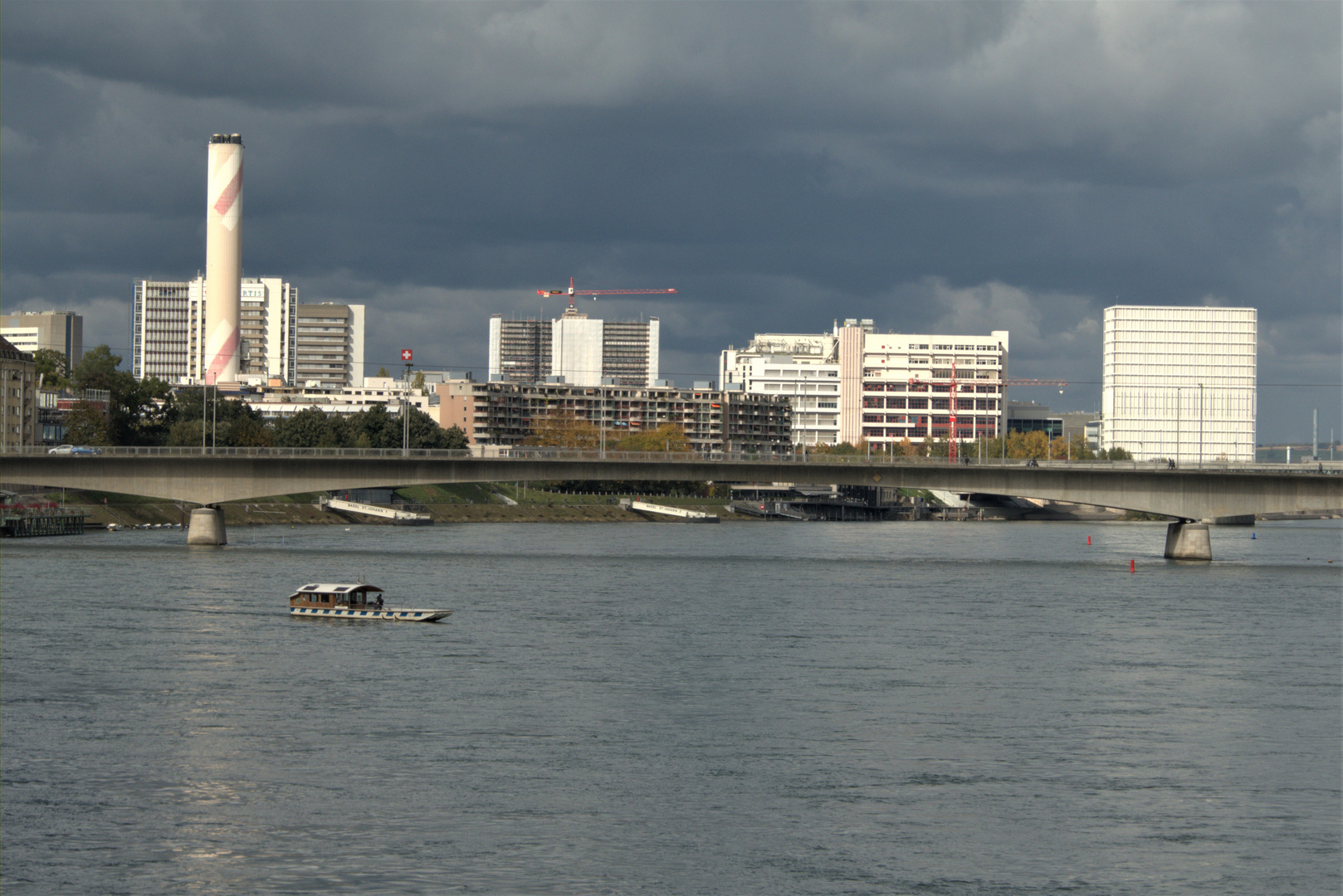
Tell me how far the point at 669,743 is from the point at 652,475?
2566 inches

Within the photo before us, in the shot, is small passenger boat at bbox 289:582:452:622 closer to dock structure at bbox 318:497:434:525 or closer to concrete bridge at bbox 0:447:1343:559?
concrete bridge at bbox 0:447:1343:559

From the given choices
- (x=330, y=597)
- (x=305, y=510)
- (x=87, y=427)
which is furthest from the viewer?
(x=87, y=427)

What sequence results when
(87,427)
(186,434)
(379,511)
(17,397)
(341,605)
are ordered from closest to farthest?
(341,605) → (379,511) → (186,434) → (17,397) → (87,427)

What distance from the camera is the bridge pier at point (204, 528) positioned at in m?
118

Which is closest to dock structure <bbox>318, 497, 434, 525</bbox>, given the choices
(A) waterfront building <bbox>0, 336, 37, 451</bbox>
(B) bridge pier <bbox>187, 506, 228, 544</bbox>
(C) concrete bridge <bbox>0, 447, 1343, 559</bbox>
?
(A) waterfront building <bbox>0, 336, 37, 451</bbox>

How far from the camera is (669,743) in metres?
47.1

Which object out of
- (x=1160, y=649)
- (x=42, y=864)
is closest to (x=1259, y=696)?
(x=1160, y=649)

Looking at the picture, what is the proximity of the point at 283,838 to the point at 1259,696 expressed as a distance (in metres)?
35.5

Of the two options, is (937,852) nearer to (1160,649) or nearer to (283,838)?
(283,838)

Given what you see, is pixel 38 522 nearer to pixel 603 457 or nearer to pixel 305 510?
pixel 305 510

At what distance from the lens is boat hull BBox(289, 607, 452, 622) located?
75.4 meters

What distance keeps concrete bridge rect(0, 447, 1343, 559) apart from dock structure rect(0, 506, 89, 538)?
22.9m

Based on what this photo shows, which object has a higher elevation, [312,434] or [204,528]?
[312,434]

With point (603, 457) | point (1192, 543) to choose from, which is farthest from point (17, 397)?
point (1192, 543)
